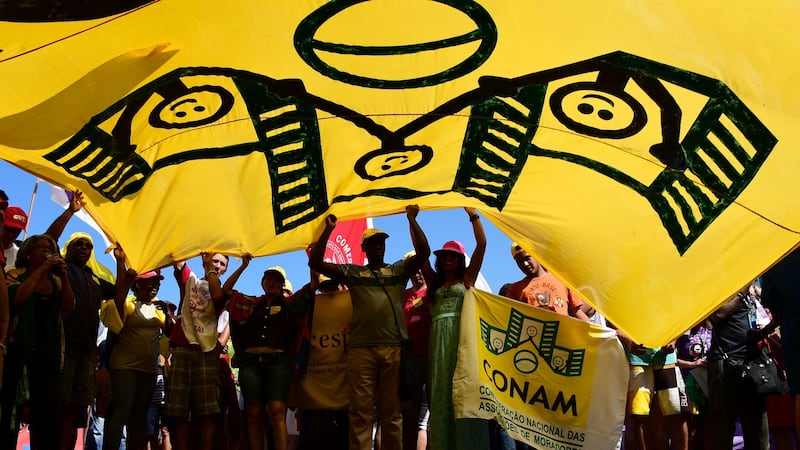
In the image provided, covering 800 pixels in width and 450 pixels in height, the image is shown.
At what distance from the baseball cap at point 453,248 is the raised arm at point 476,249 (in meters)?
0.11

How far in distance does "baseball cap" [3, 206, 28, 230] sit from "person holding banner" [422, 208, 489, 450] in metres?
3.33

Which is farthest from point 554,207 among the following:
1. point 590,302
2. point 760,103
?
point 760,103

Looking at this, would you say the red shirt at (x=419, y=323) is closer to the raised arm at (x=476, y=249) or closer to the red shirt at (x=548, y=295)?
the raised arm at (x=476, y=249)

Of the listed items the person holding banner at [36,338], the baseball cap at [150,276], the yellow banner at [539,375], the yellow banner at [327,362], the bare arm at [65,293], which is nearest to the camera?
the person holding banner at [36,338]

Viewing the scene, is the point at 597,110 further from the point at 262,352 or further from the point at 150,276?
Result: the point at 150,276

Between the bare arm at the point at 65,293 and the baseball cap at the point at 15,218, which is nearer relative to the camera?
the bare arm at the point at 65,293

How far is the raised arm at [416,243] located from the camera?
21.8 ft

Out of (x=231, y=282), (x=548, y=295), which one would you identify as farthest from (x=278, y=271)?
(x=548, y=295)

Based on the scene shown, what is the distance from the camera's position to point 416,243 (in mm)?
6648

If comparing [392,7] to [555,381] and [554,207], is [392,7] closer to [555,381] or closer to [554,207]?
[554,207]

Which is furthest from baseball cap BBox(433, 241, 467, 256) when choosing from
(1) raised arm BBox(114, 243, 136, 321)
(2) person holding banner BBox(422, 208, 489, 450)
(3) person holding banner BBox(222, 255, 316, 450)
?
(1) raised arm BBox(114, 243, 136, 321)

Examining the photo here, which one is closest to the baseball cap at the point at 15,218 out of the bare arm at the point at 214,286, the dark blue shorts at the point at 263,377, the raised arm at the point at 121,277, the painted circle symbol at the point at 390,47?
the raised arm at the point at 121,277

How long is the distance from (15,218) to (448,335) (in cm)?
362

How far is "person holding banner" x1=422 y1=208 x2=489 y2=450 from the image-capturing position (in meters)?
6.11
